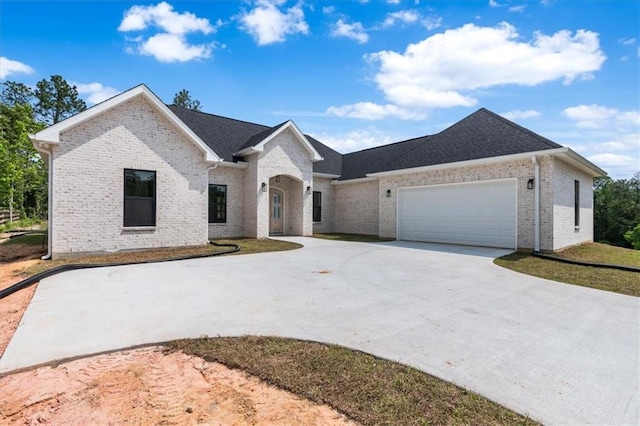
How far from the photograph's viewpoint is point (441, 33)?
1085 cm

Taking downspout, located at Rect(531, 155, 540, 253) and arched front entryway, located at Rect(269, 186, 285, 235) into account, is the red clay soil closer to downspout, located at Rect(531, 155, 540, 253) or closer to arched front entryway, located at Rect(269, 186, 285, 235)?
downspout, located at Rect(531, 155, 540, 253)

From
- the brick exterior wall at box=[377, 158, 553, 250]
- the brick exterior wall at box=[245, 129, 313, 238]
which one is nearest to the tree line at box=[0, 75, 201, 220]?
the brick exterior wall at box=[245, 129, 313, 238]

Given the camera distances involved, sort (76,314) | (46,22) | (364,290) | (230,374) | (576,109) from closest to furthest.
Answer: (230,374) → (76,314) → (364,290) → (46,22) → (576,109)

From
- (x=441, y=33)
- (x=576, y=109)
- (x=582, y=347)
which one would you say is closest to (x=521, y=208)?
(x=576, y=109)

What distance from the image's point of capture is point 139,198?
11.3 m

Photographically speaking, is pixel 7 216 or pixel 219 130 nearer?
pixel 219 130

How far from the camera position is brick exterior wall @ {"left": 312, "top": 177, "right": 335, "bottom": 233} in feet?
66.2

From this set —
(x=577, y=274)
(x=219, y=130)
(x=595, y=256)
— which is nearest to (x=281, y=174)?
(x=219, y=130)

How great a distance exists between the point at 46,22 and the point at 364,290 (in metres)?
13.7

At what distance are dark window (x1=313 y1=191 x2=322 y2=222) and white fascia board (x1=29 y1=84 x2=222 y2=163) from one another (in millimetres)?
8455

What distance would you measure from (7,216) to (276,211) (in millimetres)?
23660

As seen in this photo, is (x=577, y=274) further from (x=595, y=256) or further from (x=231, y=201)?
(x=231, y=201)

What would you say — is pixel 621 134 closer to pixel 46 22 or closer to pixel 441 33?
pixel 441 33

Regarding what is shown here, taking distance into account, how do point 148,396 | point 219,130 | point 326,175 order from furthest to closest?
point 326,175 < point 219,130 < point 148,396
